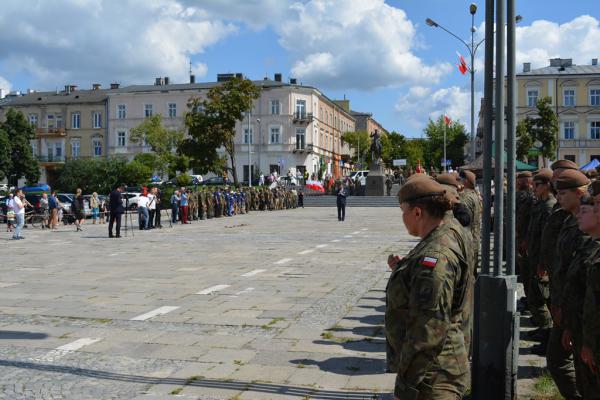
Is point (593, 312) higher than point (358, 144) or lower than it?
lower

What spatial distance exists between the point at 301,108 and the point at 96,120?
26.1 m

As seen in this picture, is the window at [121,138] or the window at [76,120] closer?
the window at [121,138]

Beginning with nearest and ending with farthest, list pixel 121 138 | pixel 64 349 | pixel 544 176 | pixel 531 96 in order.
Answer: pixel 64 349 < pixel 544 176 < pixel 531 96 < pixel 121 138

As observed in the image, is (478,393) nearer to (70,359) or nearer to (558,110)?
(70,359)

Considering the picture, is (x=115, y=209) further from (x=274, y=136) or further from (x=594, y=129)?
(x=594, y=129)

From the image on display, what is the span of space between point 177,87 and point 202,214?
50643 millimetres

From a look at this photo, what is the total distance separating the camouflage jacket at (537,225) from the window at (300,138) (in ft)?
234

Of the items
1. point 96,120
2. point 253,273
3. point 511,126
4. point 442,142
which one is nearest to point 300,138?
point 96,120

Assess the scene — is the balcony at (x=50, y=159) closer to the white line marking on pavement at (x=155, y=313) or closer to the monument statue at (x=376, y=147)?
the monument statue at (x=376, y=147)

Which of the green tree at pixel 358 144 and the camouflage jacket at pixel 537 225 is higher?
the green tree at pixel 358 144

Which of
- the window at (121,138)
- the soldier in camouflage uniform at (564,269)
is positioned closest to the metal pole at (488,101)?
the soldier in camouflage uniform at (564,269)

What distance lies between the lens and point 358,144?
326ft

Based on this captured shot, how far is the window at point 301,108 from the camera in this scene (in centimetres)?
7838

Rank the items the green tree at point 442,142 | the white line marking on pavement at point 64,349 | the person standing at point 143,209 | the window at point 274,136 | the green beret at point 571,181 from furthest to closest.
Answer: the green tree at point 442,142, the window at point 274,136, the person standing at point 143,209, the white line marking on pavement at point 64,349, the green beret at point 571,181
